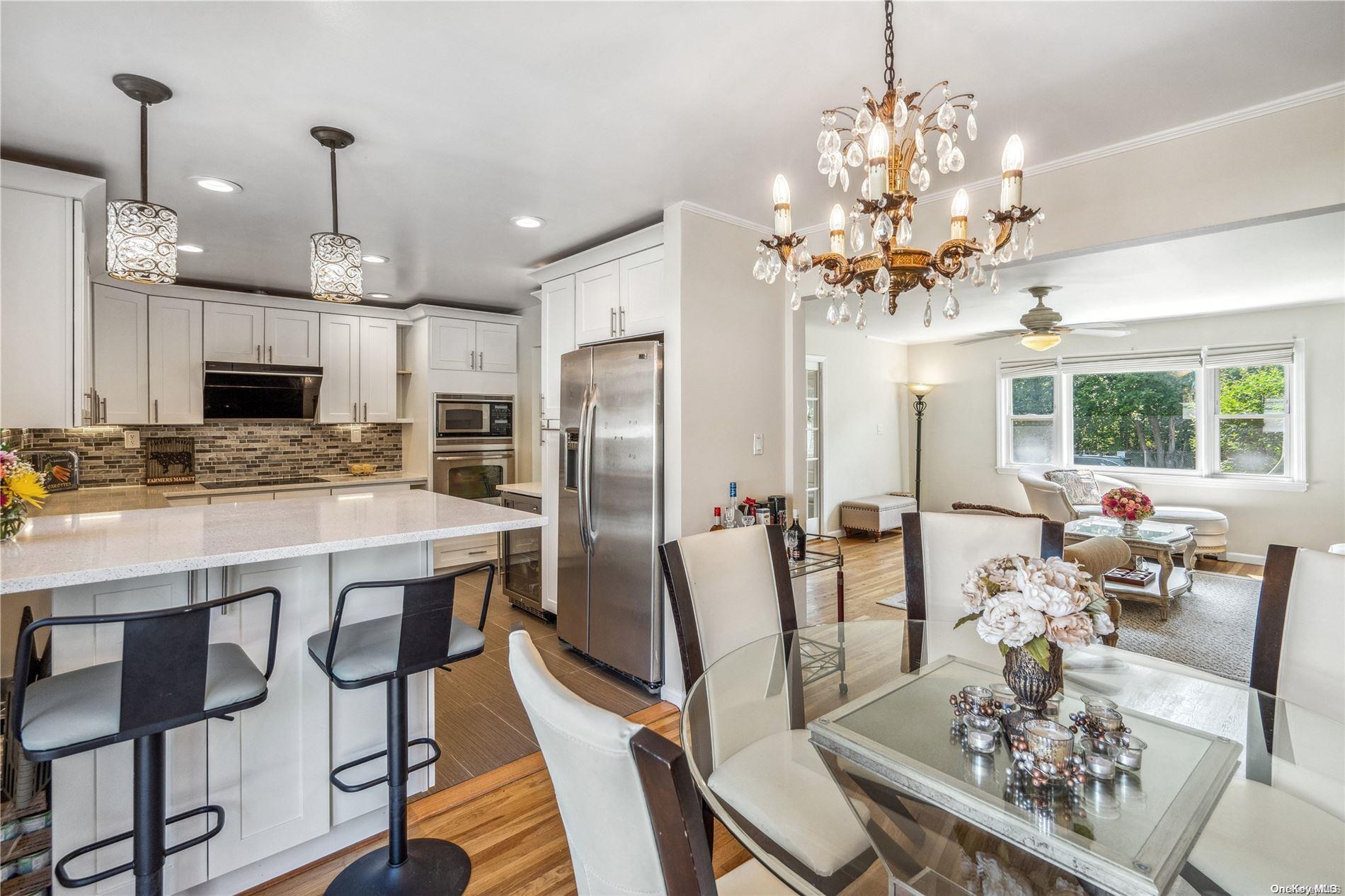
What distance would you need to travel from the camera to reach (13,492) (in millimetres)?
1480

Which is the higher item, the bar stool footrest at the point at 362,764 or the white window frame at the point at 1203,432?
the white window frame at the point at 1203,432

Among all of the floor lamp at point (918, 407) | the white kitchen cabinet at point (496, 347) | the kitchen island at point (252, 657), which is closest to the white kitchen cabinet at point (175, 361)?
the white kitchen cabinet at point (496, 347)

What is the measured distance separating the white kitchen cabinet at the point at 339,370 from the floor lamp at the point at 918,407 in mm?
6553

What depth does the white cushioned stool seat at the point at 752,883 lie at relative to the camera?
109 centimetres

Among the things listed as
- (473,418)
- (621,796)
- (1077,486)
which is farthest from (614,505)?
(1077,486)

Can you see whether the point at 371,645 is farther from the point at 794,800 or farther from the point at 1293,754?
the point at 1293,754

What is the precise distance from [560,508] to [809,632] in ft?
6.46

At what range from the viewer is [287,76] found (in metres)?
1.91

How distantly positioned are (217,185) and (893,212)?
2.96 m

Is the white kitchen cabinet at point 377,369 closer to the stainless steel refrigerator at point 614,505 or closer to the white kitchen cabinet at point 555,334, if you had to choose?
the white kitchen cabinet at point 555,334

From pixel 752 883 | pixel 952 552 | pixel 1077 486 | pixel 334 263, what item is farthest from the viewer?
pixel 1077 486

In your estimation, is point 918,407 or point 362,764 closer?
point 362,764

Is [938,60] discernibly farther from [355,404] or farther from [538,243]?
[355,404]

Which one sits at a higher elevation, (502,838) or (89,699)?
(89,699)
